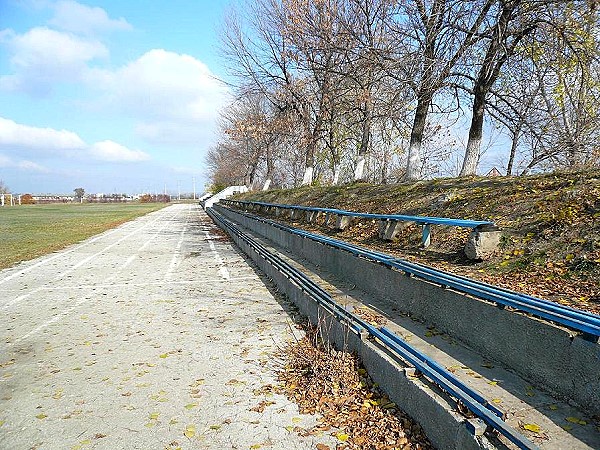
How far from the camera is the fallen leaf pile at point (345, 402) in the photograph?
3.38m

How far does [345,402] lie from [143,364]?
2480 mm

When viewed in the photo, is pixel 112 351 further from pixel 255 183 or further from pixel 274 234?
pixel 255 183

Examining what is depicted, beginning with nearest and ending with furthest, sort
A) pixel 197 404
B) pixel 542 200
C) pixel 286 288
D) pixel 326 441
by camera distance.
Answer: pixel 326 441, pixel 197 404, pixel 542 200, pixel 286 288

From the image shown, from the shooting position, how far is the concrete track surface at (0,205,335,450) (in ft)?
11.9

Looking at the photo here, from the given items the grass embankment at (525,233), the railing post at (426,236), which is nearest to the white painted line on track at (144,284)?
the grass embankment at (525,233)

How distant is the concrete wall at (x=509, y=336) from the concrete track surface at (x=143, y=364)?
1.73 meters

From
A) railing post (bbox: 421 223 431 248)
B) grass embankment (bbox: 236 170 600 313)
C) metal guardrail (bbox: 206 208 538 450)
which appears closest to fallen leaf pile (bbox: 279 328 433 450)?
metal guardrail (bbox: 206 208 538 450)

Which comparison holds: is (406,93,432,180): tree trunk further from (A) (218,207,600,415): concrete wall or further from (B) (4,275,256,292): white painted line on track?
(A) (218,207,600,415): concrete wall

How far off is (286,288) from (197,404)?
4.34 meters

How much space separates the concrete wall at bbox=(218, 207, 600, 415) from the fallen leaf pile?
1.08 m

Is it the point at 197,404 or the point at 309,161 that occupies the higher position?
the point at 309,161

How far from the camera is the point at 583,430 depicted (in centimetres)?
287

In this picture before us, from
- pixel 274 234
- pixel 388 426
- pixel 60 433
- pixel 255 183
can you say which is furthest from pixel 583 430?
pixel 255 183

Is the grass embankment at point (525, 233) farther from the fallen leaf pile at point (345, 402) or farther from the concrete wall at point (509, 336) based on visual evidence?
the fallen leaf pile at point (345, 402)
